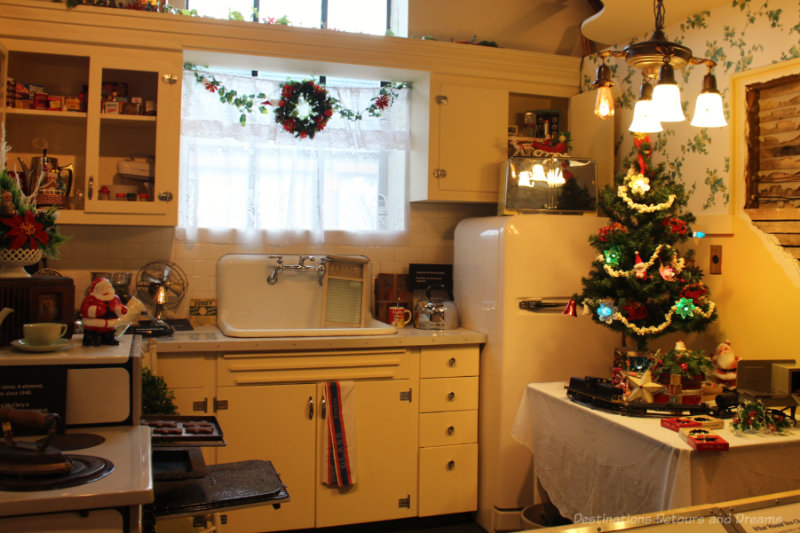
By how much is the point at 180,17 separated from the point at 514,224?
1.90 meters

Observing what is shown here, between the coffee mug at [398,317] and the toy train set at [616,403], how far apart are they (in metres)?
1.33

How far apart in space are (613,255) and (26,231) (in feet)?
6.82

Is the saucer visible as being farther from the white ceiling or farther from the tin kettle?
the white ceiling

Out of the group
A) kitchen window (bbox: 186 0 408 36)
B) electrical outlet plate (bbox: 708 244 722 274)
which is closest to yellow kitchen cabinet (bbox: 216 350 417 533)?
electrical outlet plate (bbox: 708 244 722 274)

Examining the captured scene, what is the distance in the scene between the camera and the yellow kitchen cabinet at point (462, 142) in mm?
3842

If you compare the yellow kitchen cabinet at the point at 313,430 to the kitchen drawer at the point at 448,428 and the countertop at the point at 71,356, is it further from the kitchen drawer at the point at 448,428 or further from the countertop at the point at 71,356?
the countertop at the point at 71,356

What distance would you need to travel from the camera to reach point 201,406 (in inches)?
125

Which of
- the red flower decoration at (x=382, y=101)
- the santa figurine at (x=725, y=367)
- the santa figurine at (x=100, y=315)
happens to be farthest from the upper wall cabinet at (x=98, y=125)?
the santa figurine at (x=725, y=367)

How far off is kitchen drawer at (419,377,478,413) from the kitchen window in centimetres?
196

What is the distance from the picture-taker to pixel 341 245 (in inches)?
158

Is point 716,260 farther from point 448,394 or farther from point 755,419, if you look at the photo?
point 448,394

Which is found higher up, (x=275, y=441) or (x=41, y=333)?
(x=41, y=333)

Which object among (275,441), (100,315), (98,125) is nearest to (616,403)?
(275,441)

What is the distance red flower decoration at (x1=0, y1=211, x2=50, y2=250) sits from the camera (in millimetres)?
1932
